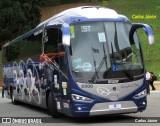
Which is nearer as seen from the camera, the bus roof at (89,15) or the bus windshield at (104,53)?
the bus windshield at (104,53)

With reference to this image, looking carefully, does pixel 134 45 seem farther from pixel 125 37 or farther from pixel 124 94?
pixel 124 94

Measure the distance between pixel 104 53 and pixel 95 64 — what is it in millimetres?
464

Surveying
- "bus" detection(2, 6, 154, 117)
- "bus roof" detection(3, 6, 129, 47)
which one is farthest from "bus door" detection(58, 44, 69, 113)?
"bus roof" detection(3, 6, 129, 47)

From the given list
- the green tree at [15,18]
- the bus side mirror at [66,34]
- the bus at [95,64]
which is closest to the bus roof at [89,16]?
the bus at [95,64]

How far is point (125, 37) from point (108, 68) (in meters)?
1.27

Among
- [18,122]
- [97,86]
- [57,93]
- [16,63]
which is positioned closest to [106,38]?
[97,86]

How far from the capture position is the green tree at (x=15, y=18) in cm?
4091

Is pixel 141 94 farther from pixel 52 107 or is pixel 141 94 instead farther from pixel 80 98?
pixel 52 107

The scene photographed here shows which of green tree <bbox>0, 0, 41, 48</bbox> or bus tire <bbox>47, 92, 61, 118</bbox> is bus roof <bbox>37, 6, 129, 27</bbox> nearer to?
bus tire <bbox>47, 92, 61, 118</bbox>

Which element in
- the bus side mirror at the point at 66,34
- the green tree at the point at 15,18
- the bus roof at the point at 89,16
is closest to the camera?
→ the bus side mirror at the point at 66,34

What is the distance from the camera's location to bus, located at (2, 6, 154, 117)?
42.8ft

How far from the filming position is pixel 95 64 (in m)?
13.3

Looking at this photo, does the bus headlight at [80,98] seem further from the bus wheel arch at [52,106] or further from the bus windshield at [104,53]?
the bus wheel arch at [52,106]

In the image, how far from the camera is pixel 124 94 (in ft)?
43.5
